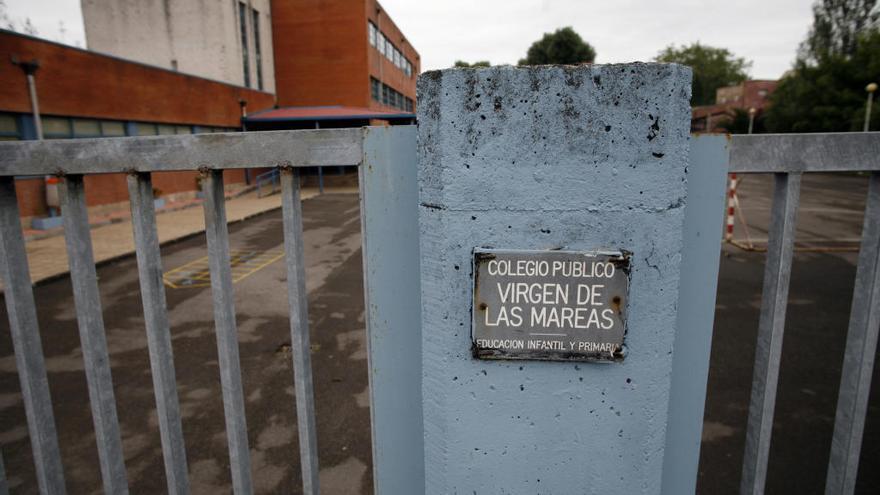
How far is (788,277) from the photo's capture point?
1285mm

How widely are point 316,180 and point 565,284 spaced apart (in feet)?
92.8

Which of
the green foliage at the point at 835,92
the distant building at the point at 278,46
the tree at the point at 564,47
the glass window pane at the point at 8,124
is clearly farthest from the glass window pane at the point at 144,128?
the tree at the point at 564,47

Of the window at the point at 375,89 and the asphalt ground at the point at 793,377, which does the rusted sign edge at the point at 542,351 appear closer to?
the asphalt ground at the point at 793,377

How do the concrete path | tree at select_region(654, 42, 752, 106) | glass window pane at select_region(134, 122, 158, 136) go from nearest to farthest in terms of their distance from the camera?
the concrete path, glass window pane at select_region(134, 122, 158, 136), tree at select_region(654, 42, 752, 106)

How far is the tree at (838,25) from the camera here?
4119 cm

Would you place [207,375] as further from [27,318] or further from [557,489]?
[557,489]

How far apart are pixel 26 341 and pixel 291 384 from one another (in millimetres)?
Answer: 3362

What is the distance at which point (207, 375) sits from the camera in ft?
16.3

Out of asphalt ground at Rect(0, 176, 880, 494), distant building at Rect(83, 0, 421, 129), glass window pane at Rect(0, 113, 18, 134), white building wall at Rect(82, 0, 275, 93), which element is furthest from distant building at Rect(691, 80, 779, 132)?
glass window pane at Rect(0, 113, 18, 134)

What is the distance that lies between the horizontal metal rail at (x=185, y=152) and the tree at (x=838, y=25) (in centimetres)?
5401

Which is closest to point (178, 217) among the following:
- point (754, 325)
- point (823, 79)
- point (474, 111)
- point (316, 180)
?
point (316, 180)

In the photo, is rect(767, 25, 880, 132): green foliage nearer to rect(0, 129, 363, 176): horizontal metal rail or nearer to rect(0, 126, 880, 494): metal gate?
rect(0, 126, 880, 494): metal gate

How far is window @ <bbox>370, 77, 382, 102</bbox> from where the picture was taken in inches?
1277

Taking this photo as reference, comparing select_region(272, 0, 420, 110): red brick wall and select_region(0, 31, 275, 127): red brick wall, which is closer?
select_region(0, 31, 275, 127): red brick wall
